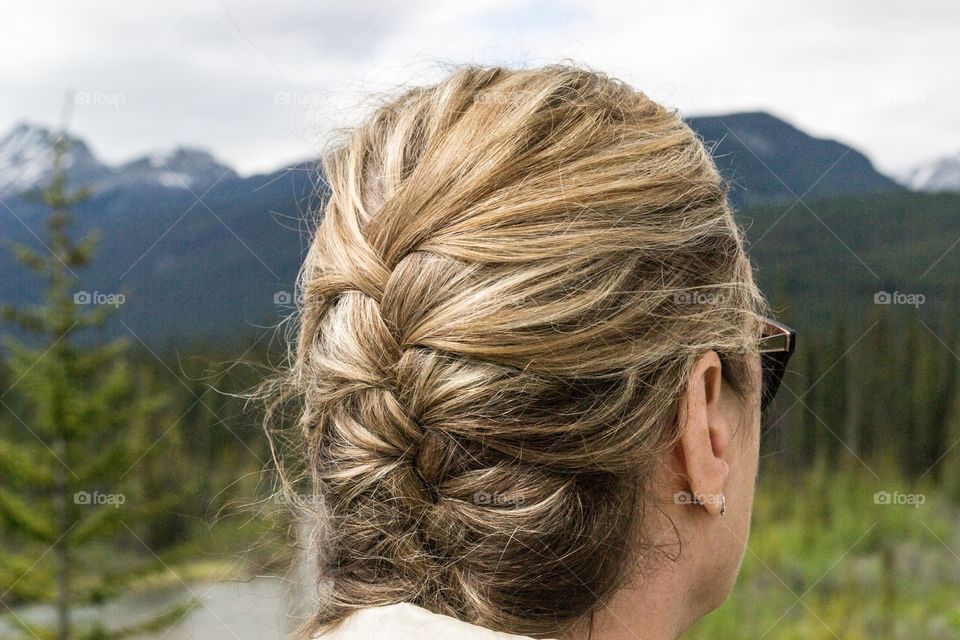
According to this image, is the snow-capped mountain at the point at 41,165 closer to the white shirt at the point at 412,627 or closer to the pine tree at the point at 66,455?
the pine tree at the point at 66,455

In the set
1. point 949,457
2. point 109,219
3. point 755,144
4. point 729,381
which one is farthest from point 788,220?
point 109,219

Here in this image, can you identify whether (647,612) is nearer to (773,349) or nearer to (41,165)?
(773,349)

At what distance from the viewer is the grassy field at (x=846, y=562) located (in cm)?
562

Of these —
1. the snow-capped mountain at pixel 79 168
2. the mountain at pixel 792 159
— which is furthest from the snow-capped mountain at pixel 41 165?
the mountain at pixel 792 159

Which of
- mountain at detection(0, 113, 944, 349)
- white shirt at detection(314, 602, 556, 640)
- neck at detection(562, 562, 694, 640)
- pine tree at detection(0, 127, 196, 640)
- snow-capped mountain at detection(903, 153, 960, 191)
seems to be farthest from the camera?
pine tree at detection(0, 127, 196, 640)

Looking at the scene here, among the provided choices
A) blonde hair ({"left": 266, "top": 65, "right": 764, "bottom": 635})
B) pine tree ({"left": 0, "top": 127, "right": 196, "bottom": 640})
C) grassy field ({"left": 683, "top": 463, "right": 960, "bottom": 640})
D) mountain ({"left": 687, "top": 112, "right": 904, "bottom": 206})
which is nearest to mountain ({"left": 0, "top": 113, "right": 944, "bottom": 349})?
mountain ({"left": 687, "top": 112, "right": 904, "bottom": 206})

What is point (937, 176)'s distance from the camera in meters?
7.60

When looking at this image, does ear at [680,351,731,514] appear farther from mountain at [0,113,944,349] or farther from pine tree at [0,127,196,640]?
pine tree at [0,127,196,640]

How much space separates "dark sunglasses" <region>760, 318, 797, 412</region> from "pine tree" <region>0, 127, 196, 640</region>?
979 cm

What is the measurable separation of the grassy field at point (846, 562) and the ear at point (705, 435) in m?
5.23

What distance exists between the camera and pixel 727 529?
107 cm

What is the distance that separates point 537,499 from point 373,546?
21 cm

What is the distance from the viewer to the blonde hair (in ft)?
2.96

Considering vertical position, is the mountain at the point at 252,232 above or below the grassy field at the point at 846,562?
above
